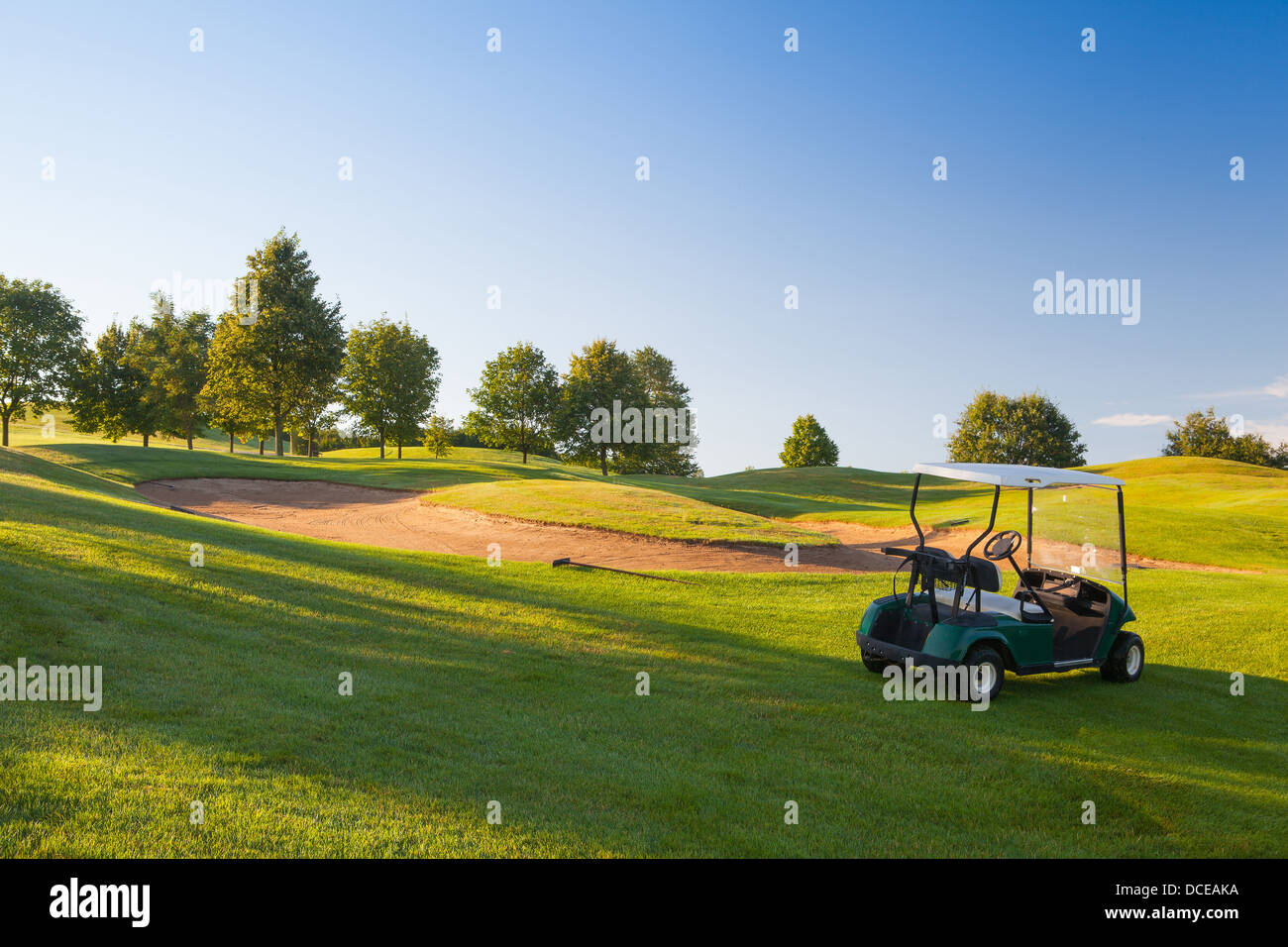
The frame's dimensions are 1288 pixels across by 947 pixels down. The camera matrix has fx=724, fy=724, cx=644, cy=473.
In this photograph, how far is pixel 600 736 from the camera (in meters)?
6.59

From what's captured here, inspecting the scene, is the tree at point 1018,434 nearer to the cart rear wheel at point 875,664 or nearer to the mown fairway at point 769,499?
the mown fairway at point 769,499

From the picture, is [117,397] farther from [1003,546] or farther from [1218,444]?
[1218,444]

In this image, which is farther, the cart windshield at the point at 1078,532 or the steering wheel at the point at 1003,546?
the cart windshield at the point at 1078,532

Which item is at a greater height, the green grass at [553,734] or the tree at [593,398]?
the tree at [593,398]

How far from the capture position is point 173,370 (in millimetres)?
58531

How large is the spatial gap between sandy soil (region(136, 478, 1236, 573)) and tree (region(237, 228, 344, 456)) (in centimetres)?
1794

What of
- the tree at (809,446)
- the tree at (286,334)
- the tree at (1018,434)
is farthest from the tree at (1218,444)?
the tree at (286,334)

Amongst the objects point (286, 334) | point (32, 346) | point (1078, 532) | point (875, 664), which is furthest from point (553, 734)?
point (32, 346)

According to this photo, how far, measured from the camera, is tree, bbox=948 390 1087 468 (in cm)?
7444

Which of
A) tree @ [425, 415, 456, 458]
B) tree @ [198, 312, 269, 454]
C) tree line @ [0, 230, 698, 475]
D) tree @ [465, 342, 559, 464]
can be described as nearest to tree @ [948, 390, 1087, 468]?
tree line @ [0, 230, 698, 475]

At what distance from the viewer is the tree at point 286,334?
49.6 meters

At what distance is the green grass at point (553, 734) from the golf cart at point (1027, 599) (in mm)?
489
